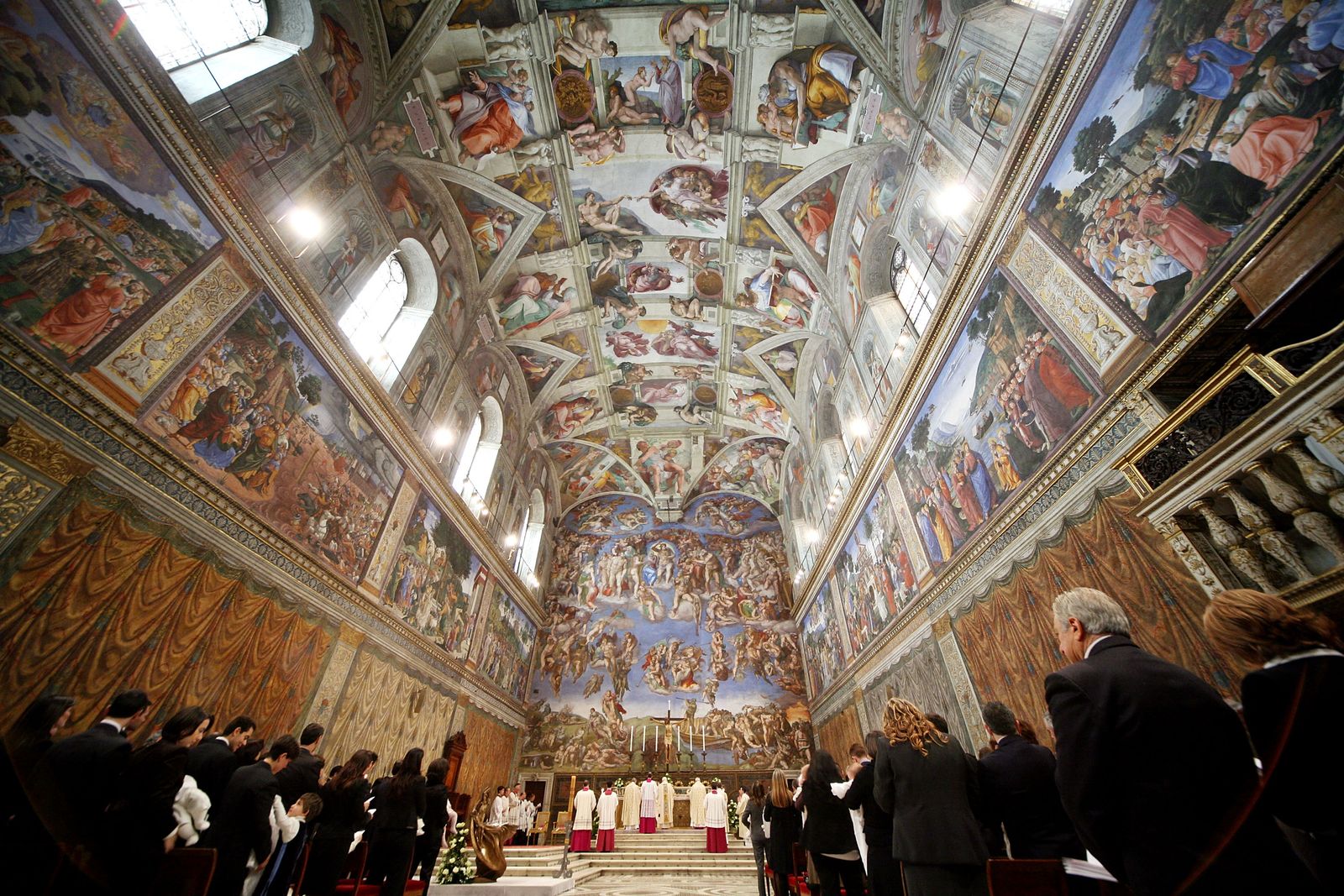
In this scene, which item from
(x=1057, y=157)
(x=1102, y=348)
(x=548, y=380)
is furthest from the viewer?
(x=548, y=380)

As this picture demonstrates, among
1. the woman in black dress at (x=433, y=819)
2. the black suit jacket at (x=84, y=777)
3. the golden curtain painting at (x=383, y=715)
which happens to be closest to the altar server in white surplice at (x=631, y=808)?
the golden curtain painting at (x=383, y=715)

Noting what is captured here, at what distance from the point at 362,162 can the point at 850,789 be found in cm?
1132

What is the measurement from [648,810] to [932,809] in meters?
14.2

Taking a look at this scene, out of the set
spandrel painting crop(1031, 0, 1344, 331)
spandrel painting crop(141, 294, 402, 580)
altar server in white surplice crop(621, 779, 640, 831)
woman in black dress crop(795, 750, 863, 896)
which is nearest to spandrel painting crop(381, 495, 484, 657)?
spandrel painting crop(141, 294, 402, 580)

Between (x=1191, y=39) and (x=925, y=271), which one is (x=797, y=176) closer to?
(x=925, y=271)

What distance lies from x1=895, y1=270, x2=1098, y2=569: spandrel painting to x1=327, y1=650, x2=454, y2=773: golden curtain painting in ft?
32.6

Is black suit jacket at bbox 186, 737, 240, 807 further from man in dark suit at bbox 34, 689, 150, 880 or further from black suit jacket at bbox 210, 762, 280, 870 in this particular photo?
man in dark suit at bbox 34, 689, 150, 880

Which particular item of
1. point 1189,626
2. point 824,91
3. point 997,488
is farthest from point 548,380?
point 1189,626

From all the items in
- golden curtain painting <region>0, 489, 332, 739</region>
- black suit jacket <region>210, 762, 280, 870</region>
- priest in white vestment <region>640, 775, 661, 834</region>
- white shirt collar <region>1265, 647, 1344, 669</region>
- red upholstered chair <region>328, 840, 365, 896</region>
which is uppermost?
golden curtain painting <region>0, 489, 332, 739</region>

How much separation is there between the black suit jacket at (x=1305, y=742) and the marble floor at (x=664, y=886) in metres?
7.67

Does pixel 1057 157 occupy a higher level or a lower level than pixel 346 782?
higher

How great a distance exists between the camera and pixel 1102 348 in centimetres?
518

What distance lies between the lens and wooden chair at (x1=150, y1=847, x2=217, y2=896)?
97.9 inches

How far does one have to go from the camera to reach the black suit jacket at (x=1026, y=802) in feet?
8.52
